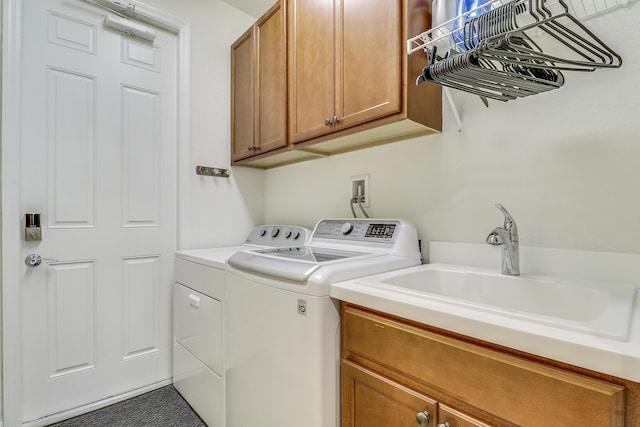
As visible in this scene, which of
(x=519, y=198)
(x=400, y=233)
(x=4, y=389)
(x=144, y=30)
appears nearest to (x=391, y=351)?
(x=400, y=233)

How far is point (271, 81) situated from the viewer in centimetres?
179

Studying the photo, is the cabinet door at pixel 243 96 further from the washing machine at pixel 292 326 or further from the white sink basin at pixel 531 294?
the white sink basin at pixel 531 294

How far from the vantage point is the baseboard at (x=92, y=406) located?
5.16 feet

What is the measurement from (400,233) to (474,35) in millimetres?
761

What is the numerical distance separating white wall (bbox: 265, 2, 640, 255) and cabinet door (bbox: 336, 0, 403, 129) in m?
0.33

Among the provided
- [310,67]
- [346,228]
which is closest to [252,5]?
[310,67]

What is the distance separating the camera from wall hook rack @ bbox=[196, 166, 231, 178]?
2.06 m

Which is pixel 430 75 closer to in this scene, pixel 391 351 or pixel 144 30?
pixel 391 351

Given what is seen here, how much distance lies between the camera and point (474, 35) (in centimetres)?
87

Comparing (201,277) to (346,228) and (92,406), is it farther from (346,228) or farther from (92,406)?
(92,406)

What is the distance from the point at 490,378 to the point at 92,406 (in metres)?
2.07

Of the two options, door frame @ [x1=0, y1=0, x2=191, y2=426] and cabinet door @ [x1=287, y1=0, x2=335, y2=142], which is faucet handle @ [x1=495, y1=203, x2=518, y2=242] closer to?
cabinet door @ [x1=287, y1=0, x2=335, y2=142]

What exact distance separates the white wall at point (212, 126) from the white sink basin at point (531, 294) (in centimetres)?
144

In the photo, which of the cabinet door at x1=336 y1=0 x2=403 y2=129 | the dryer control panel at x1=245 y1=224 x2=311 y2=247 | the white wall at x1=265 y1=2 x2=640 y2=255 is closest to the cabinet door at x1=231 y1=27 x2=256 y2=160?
the dryer control panel at x1=245 y1=224 x2=311 y2=247
